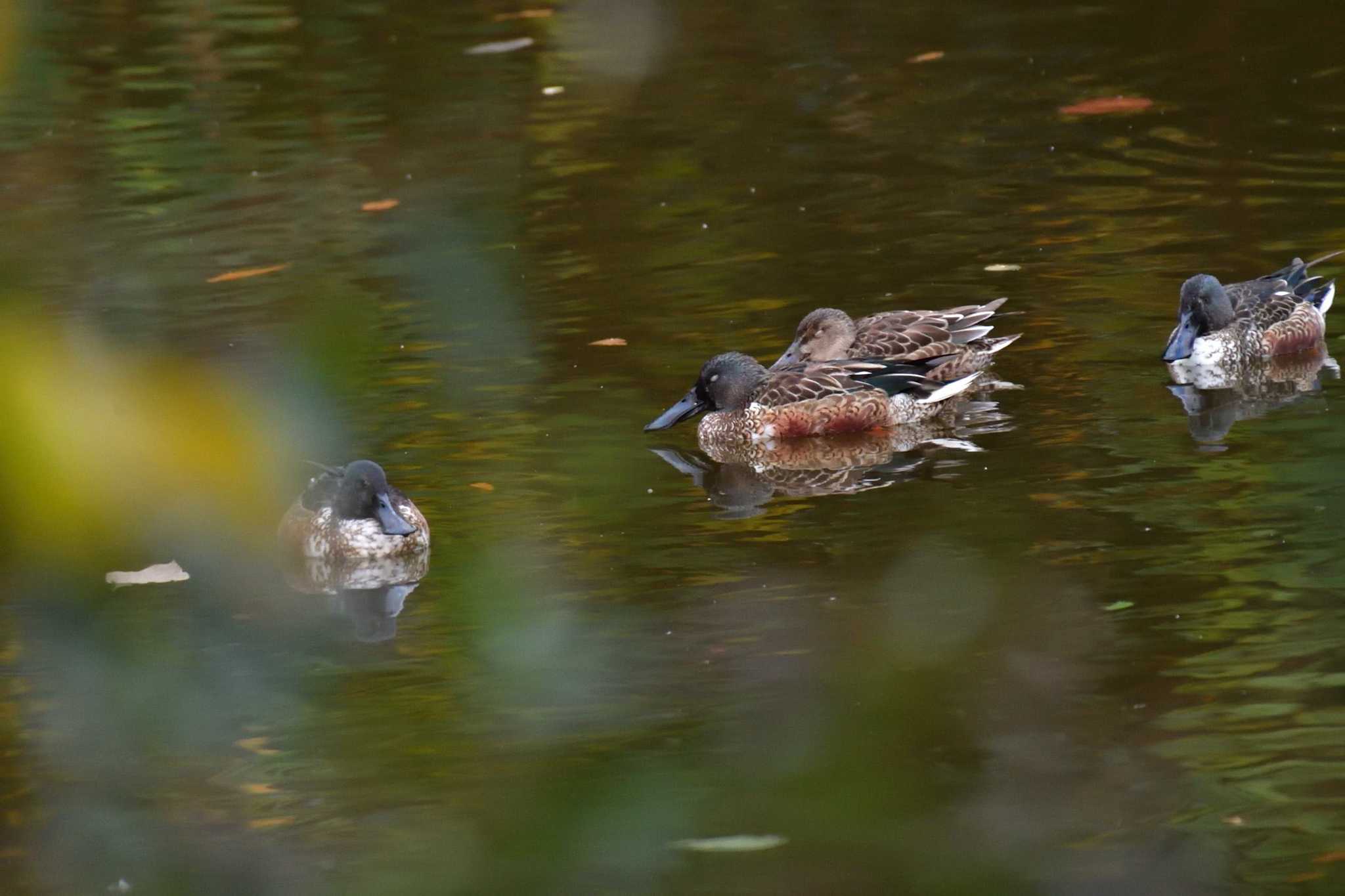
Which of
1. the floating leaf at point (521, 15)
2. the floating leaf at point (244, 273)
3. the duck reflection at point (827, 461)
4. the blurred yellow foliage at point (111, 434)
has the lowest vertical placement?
the duck reflection at point (827, 461)

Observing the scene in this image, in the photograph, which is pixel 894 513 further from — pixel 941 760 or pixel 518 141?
pixel 518 141

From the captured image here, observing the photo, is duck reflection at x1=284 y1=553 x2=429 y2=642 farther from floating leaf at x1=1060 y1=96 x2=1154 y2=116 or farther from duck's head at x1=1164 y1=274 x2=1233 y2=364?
floating leaf at x1=1060 y1=96 x2=1154 y2=116

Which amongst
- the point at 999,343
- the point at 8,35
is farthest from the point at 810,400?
the point at 8,35

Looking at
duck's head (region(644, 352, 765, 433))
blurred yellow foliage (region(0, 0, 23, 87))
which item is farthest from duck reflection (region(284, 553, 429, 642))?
blurred yellow foliage (region(0, 0, 23, 87))

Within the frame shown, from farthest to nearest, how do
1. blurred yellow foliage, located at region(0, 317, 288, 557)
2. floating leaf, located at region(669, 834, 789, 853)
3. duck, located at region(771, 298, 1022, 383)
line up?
duck, located at region(771, 298, 1022, 383)
floating leaf, located at region(669, 834, 789, 853)
blurred yellow foliage, located at region(0, 317, 288, 557)

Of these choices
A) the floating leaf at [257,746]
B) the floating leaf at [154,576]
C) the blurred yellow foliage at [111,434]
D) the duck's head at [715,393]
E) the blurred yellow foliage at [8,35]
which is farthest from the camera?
the duck's head at [715,393]

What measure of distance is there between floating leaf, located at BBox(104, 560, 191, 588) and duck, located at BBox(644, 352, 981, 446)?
2.27 metres

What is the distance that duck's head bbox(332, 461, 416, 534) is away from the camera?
7031mm

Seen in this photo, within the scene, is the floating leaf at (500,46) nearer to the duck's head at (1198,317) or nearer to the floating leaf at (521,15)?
the floating leaf at (521,15)

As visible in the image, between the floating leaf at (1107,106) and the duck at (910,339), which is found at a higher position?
the floating leaf at (1107,106)

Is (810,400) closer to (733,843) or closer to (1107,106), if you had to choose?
(733,843)

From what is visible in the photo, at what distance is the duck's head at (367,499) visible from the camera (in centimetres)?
703

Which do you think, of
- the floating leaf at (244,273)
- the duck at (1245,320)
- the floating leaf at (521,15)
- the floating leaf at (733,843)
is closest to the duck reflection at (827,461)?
the duck at (1245,320)

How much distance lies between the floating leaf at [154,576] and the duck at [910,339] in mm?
2934
